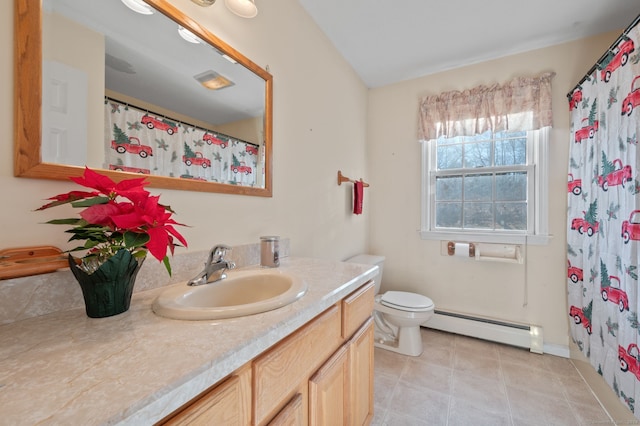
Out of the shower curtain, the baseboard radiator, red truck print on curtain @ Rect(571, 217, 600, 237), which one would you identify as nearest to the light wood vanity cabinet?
the shower curtain

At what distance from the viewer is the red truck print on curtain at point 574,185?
1797 mm

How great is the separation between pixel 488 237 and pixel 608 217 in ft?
2.64

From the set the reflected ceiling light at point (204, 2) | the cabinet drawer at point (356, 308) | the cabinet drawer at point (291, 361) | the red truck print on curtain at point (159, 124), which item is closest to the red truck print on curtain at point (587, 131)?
the cabinet drawer at point (356, 308)

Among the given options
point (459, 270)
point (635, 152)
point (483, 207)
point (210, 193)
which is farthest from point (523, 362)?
point (210, 193)

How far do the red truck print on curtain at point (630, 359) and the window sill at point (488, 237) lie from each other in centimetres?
90

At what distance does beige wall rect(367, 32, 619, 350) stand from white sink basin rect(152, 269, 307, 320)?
1.83m

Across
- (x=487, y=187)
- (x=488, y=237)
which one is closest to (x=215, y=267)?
(x=488, y=237)

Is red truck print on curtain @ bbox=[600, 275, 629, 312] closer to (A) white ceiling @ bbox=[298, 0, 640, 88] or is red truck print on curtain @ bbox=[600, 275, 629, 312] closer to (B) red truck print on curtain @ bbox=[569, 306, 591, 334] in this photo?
(B) red truck print on curtain @ bbox=[569, 306, 591, 334]

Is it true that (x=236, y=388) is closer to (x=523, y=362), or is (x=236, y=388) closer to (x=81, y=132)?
(x=81, y=132)

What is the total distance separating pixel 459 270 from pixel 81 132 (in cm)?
262

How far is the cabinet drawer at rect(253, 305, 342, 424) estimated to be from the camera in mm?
586

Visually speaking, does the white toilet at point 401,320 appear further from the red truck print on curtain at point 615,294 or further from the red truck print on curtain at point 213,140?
the red truck print on curtain at point 213,140

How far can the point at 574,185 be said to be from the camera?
185cm

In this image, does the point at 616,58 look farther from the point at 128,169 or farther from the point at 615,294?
the point at 128,169
